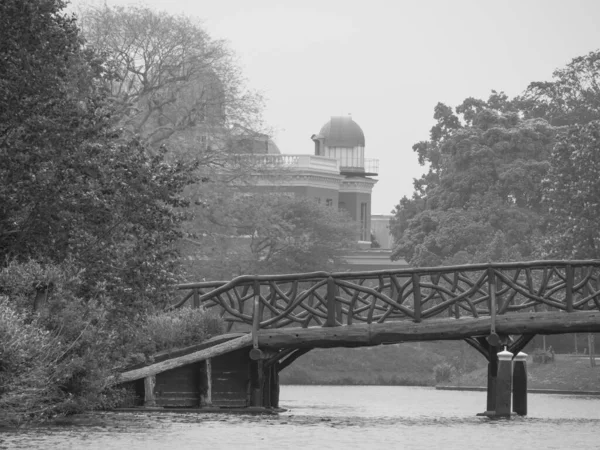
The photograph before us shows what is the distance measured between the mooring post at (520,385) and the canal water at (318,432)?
2.21ft

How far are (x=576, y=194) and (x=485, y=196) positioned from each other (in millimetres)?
18099

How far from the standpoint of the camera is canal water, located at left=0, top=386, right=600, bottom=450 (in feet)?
84.7

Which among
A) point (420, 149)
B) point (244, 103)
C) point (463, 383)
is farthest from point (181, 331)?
point (420, 149)

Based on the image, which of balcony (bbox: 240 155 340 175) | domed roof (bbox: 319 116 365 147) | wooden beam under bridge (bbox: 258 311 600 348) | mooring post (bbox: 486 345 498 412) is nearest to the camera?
wooden beam under bridge (bbox: 258 311 600 348)

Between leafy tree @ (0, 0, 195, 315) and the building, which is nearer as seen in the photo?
leafy tree @ (0, 0, 195, 315)

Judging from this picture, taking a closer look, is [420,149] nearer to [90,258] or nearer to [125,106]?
[125,106]

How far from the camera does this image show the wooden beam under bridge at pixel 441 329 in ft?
112

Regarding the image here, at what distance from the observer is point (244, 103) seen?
196 ft

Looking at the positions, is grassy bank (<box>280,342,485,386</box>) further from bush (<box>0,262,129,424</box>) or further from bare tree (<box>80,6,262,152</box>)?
bush (<box>0,262,129,424</box>)

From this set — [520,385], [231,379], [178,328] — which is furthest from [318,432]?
[520,385]

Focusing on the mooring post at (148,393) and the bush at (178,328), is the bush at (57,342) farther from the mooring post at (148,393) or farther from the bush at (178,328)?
the bush at (178,328)

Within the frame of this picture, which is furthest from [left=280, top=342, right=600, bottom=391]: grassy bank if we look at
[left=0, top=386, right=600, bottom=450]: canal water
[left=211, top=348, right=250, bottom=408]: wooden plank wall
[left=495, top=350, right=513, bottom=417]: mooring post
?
[left=495, top=350, right=513, bottom=417]: mooring post

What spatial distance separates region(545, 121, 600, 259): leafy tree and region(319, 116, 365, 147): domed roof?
66.7 m

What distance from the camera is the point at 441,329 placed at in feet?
112
